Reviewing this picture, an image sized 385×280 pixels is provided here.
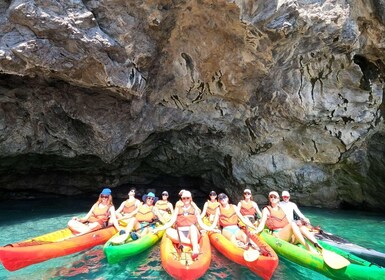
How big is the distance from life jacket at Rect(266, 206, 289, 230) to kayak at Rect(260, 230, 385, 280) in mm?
541

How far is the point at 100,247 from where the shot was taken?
6.51 meters

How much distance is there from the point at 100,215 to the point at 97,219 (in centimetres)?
11

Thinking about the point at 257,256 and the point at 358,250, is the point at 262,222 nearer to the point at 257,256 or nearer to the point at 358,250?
the point at 257,256

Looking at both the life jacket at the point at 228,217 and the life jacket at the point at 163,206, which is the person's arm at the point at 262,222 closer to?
the life jacket at the point at 228,217

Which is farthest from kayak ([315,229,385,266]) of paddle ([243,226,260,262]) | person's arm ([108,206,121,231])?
person's arm ([108,206,121,231])

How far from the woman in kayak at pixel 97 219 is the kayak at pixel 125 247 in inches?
33.8

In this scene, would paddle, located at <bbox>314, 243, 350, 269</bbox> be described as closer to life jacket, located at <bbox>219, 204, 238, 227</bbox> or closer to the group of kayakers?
the group of kayakers

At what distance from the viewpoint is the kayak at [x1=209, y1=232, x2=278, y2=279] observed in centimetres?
467

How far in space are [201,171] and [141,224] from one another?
6.67 meters

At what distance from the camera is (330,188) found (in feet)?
38.7

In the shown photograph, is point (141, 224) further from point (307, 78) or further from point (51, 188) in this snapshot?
point (51, 188)

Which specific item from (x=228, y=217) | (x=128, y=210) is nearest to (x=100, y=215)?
(x=128, y=210)

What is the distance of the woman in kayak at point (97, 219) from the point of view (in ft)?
21.4

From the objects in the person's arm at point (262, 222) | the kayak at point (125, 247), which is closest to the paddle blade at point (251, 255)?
the person's arm at point (262, 222)
